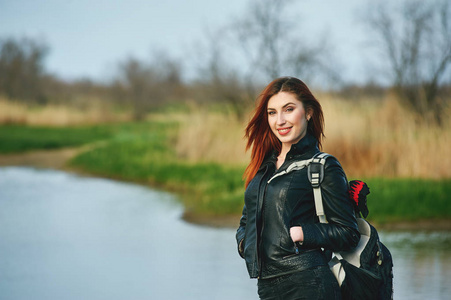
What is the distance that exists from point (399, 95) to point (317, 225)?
13.7 metres

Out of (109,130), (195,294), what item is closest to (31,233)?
(195,294)

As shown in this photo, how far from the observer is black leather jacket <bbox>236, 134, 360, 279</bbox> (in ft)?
8.68

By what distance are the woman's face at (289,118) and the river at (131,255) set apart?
291cm

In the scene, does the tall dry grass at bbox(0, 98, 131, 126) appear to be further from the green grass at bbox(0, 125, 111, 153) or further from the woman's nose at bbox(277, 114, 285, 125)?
the woman's nose at bbox(277, 114, 285, 125)

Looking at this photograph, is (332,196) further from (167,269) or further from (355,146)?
(355,146)

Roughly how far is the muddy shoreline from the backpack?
6.08 m

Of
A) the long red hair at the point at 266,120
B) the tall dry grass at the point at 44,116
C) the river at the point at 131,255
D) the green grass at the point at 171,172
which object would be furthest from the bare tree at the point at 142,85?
the long red hair at the point at 266,120

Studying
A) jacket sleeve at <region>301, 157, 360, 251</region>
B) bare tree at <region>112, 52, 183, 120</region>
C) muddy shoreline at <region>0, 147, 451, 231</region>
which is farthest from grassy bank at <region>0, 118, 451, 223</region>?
bare tree at <region>112, 52, 183, 120</region>

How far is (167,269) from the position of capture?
255 inches

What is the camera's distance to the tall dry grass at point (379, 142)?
10953 mm

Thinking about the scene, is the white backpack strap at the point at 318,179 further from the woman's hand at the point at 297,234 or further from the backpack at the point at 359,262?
the woman's hand at the point at 297,234

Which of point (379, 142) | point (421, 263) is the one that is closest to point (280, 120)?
point (421, 263)

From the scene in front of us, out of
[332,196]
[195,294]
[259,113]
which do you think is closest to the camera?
[332,196]

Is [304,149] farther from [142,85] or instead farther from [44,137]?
[142,85]
